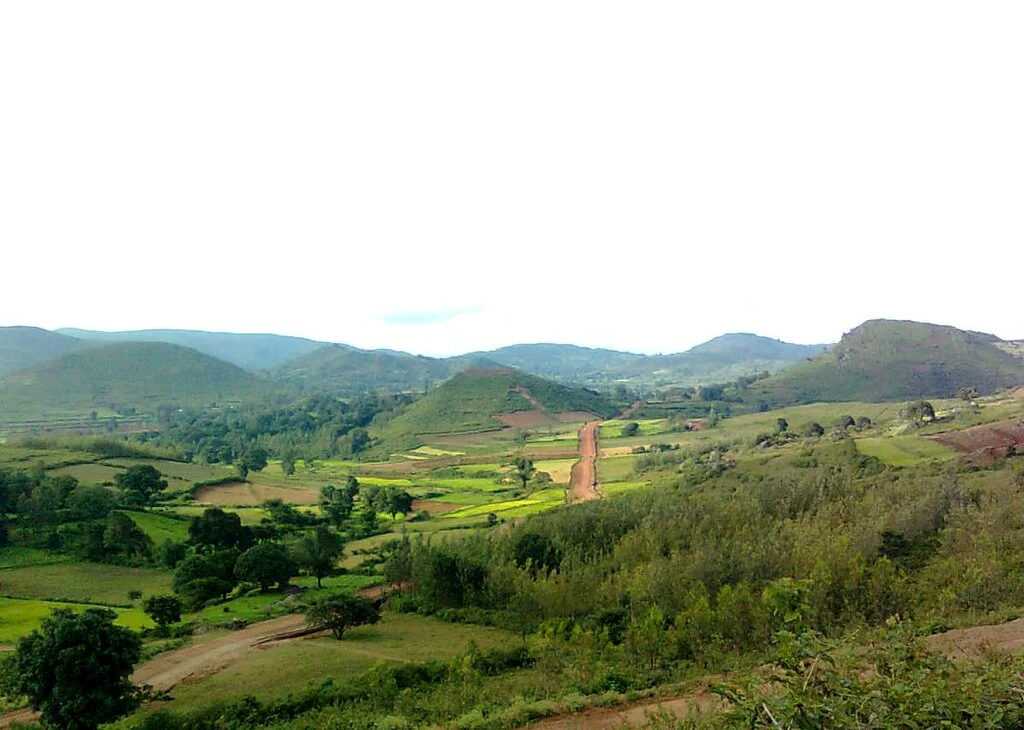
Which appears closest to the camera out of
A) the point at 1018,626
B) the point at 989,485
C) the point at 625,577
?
the point at 1018,626

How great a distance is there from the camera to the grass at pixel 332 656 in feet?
75.3

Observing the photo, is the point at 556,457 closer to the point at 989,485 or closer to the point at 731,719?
the point at 989,485

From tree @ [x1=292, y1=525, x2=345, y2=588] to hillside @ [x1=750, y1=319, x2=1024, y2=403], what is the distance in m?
124

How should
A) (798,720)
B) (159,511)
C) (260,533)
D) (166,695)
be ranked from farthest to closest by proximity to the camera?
(159,511)
(260,533)
(166,695)
(798,720)

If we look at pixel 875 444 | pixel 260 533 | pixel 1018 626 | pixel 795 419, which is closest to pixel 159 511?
pixel 260 533

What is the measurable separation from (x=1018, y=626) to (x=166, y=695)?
29527 millimetres

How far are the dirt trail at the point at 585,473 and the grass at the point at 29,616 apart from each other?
35689 millimetres

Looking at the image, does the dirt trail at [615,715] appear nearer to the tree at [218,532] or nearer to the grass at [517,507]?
the grass at [517,507]

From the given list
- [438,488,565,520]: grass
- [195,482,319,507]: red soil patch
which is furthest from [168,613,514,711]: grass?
[195,482,319,507]: red soil patch

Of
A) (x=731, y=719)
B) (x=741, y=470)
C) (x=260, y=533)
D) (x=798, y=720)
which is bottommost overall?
(x=260, y=533)

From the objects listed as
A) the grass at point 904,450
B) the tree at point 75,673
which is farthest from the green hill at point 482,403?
the tree at point 75,673

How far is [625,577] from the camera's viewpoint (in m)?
29.1

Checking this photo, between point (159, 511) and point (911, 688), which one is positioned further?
point (159, 511)

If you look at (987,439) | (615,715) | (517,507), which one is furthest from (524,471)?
(615,715)
